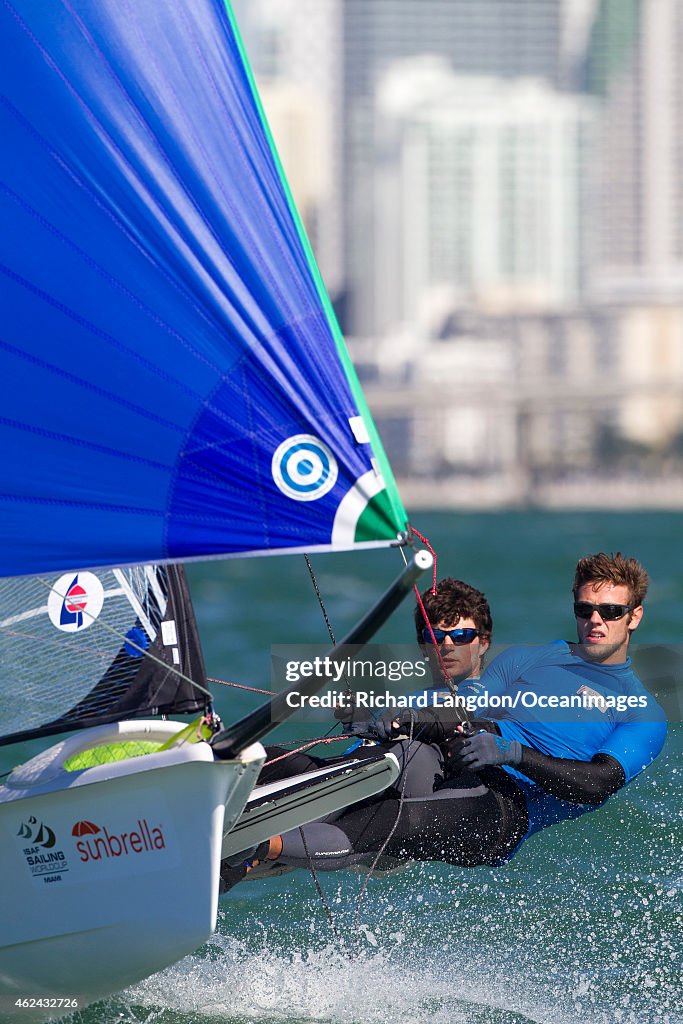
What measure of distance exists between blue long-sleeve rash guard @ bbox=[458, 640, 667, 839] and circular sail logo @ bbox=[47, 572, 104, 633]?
0.80 meters

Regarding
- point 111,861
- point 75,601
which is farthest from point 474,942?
point 75,601

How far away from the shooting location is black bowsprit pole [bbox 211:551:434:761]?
289 centimetres

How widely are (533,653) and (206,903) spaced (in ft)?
3.19

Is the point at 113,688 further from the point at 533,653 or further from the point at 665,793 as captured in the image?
the point at 665,793

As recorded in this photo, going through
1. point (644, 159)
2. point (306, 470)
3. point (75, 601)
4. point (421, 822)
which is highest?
point (644, 159)

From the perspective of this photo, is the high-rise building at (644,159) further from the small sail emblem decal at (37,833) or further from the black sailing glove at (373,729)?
the small sail emblem decal at (37,833)

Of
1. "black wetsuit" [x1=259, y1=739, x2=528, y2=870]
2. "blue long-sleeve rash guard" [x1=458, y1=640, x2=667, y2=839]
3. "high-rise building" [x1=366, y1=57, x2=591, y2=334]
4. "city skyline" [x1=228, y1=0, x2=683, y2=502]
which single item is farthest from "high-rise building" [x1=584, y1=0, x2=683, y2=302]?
"black wetsuit" [x1=259, y1=739, x2=528, y2=870]

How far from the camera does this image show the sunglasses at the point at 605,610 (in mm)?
Answer: 3605

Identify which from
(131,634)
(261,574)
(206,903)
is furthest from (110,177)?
(261,574)

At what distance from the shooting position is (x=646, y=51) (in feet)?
353

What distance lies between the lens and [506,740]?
11.6 feet

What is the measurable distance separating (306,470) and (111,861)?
2.72 ft

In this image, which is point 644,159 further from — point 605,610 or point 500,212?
point 605,610

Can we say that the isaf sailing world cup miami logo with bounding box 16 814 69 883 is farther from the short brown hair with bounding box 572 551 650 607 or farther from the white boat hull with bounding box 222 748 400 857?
the short brown hair with bounding box 572 551 650 607
